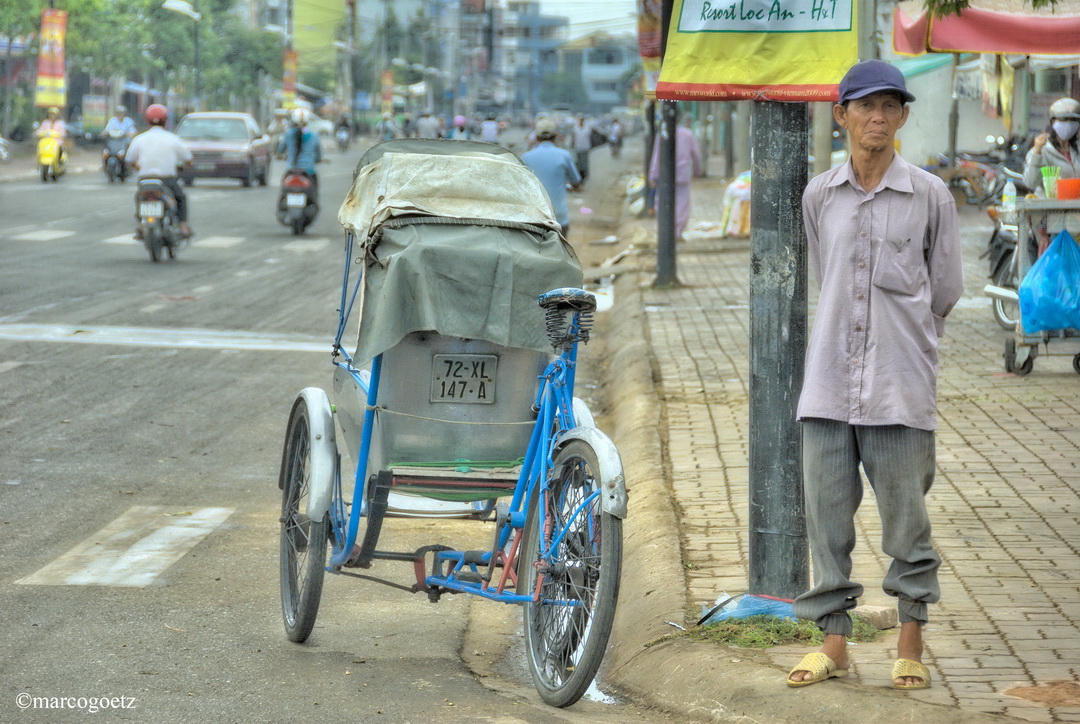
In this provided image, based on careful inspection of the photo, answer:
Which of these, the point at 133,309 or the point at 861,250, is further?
the point at 133,309

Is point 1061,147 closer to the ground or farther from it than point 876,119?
farther from it

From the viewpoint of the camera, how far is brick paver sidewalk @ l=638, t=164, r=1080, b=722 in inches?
174

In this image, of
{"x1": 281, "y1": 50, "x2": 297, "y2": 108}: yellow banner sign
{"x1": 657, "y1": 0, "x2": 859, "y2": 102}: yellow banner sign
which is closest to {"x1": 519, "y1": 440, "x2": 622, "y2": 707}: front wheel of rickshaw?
{"x1": 657, "y1": 0, "x2": 859, "y2": 102}: yellow banner sign

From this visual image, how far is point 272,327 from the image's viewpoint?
13.3 metres

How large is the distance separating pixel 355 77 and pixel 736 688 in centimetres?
11018

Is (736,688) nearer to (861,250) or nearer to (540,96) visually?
(861,250)

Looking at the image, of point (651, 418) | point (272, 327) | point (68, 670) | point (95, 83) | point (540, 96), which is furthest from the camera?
point (540, 96)

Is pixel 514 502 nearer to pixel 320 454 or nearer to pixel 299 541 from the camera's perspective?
pixel 320 454

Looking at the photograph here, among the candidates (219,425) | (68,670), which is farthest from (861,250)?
(219,425)

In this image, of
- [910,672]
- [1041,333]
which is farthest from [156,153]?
[910,672]

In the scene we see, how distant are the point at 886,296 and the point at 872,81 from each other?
23.3 inches

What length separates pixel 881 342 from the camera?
157 inches

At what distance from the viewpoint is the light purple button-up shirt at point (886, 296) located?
13.1ft

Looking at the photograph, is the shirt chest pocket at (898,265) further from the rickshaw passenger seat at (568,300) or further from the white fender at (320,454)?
the white fender at (320,454)
